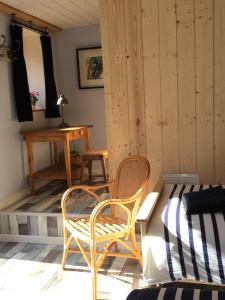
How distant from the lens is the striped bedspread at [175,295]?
1.47 m

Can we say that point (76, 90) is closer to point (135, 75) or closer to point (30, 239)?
point (135, 75)

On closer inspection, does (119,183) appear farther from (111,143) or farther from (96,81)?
(96,81)

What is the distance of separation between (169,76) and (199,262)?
1.59 m

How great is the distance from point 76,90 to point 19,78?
127 cm

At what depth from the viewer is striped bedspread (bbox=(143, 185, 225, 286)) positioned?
1.78 metres

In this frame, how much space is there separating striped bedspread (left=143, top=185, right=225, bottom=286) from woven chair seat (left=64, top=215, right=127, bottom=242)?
1.35 ft

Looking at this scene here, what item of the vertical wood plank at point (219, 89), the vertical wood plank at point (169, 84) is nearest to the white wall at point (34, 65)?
the vertical wood plank at point (169, 84)

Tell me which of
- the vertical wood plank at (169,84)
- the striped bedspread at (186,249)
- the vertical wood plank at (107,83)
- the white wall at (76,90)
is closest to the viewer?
the striped bedspread at (186,249)

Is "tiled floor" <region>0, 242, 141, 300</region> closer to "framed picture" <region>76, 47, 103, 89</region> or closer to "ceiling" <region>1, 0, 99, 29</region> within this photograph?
"ceiling" <region>1, 0, 99, 29</region>

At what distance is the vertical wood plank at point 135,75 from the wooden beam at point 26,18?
153 centimetres

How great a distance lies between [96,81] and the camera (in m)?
4.99

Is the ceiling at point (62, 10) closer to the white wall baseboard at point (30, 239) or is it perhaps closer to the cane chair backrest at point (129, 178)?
the cane chair backrest at point (129, 178)

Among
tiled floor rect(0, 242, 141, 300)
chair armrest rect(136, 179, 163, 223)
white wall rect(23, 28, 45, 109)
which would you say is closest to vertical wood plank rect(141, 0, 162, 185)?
chair armrest rect(136, 179, 163, 223)

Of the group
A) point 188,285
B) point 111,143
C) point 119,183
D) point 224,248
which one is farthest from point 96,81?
point 224,248
